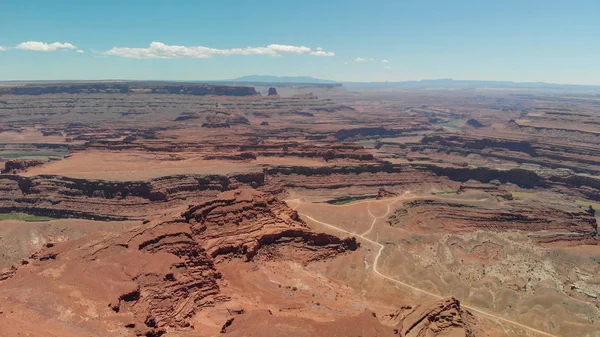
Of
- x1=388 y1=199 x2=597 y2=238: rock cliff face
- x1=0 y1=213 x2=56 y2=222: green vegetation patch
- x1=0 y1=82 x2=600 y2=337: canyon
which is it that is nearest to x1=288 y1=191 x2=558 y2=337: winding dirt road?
x1=0 y1=82 x2=600 y2=337: canyon

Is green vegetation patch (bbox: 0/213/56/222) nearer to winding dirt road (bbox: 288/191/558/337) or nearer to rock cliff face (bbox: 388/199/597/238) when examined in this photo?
winding dirt road (bbox: 288/191/558/337)

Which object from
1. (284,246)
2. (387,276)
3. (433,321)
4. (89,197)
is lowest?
(387,276)

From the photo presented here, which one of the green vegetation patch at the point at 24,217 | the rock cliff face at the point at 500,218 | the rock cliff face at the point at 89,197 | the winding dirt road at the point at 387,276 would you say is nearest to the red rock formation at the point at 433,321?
the winding dirt road at the point at 387,276

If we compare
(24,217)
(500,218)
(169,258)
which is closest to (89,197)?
(24,217)

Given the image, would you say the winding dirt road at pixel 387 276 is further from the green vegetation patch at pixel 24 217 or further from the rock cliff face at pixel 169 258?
the green vegetation patch at pixel 24 217

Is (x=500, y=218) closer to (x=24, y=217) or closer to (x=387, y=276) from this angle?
(x=387, y=276)

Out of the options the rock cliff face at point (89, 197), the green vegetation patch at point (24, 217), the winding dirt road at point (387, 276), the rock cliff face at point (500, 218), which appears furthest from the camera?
the rock cliff face at point (89, 197)

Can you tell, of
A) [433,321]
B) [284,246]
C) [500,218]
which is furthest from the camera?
[500,218]

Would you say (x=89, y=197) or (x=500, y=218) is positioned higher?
(x=89, y=197)

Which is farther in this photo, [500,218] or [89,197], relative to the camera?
[89,197]
